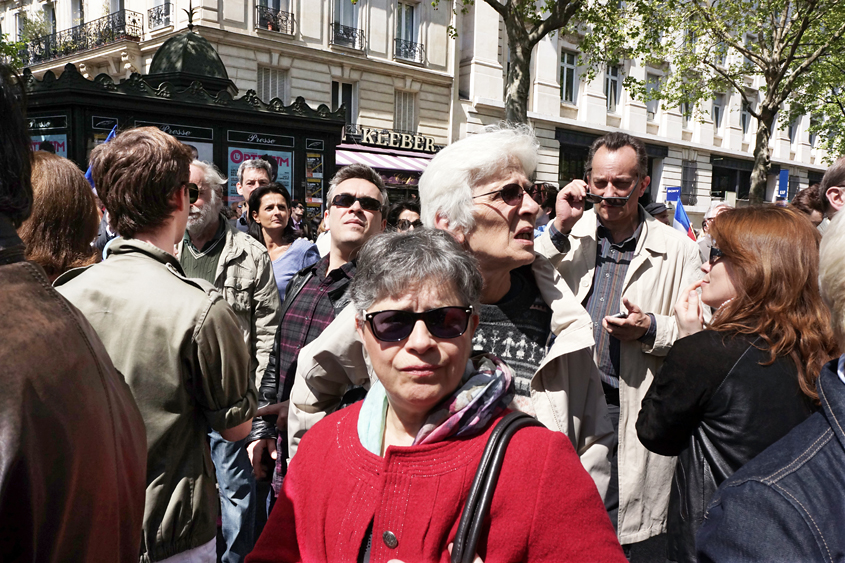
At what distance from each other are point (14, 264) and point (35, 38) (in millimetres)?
28482

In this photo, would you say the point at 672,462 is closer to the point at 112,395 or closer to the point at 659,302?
the point at 659,302

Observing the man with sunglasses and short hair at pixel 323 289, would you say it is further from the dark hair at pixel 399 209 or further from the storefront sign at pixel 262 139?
the storefront sign at pixel 262 139

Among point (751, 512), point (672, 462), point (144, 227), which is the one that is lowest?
point (672, 462)

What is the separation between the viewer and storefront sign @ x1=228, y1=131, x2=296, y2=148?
29.4 ft

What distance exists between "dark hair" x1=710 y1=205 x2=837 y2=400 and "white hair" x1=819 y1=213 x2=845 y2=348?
771mm

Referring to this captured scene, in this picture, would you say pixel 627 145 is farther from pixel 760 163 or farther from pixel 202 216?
pixel 760 163

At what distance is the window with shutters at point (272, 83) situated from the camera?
2056 centimetres

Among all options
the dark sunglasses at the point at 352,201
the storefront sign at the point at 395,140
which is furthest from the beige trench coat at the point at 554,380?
the storefront sign at the point at 395,140

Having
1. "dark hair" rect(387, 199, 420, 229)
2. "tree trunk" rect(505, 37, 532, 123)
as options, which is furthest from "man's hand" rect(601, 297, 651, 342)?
"tree trunk" rect(505, 37, 532, 123)

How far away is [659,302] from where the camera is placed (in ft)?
10.9

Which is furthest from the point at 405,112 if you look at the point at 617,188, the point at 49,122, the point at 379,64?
the point at 617,188

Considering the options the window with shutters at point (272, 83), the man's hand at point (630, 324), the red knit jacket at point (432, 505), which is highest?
the window with shutters at point (272, 83)

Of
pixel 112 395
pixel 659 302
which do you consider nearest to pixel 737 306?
pixel 659 302

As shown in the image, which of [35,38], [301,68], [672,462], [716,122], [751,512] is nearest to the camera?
[751,512]
